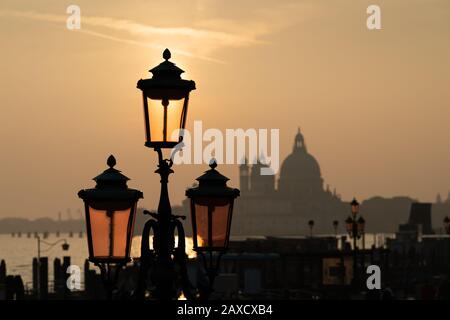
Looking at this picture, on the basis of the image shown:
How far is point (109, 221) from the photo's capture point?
10.8 metres

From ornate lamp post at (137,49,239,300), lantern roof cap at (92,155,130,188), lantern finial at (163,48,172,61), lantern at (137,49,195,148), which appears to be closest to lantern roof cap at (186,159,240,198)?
ornate lamp post at (137,49,239,300)

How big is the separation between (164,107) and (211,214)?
1.25 metres

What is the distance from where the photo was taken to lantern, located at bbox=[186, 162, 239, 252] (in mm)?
11562

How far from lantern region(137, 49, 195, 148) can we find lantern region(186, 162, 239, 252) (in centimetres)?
102

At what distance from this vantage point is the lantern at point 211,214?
1156 cm

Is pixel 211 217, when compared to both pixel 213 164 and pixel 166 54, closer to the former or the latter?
pixel 213 164

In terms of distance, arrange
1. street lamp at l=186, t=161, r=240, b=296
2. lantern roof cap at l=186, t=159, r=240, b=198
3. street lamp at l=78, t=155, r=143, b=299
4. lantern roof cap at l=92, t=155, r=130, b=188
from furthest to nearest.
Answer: lantern roof cap at l=186, t=159, r=240, b=198
street lamp at l=186, t=161, r=240, b=296
lantern roof cap at l=92, t=155, r=130, b=188
street lamp at l=78, t=155, r=143, b=299

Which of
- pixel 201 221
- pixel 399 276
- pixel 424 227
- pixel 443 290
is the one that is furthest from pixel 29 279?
pixel 201 221

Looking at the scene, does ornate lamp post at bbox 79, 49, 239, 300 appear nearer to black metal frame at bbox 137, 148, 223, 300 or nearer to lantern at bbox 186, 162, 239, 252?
black metal frame at bbox 137, 148, 223, 300

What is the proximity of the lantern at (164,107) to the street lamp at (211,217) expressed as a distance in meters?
0.99

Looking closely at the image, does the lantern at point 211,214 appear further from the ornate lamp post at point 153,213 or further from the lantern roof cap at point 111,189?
the lantern roof cap at point 111,189

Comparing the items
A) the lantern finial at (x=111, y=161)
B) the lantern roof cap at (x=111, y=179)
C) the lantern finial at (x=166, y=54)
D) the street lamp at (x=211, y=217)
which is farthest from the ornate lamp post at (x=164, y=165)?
the street lamp at (x=211, y=217)

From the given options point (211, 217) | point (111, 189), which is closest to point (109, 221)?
point (111, 189)
